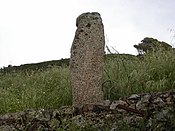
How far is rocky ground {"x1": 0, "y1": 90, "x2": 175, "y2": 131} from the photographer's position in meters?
7.21

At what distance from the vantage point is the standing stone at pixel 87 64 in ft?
28.9

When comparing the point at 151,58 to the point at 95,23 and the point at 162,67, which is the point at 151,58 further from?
the point at 95,23

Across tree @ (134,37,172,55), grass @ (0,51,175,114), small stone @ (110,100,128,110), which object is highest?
tree @ (134,37,172,55)

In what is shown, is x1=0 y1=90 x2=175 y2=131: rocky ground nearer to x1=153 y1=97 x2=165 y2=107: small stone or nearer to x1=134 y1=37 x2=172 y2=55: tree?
x1=153 y1=97 x2=165 y2=107: small stone

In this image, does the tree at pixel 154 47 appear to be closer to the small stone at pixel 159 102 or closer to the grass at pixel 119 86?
the grass at pixel 119 86

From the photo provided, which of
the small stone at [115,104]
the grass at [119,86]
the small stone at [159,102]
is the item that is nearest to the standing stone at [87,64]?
the small stone at [115,104]

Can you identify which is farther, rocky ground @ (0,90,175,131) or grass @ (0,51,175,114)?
grass @ (0,51,175,114)

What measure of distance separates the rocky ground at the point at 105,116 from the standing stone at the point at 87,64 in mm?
301

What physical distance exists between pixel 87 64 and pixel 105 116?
3.50 ft

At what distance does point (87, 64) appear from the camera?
8781 millimetres

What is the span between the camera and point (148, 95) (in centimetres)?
834

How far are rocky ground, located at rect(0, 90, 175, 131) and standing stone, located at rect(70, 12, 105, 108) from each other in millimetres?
301

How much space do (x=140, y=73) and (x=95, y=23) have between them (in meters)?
1.80

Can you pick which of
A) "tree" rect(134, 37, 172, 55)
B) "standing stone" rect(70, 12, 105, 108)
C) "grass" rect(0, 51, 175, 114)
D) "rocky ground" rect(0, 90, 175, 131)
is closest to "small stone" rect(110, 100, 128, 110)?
"rocky ground" rect(0, 90, 175, 131)
